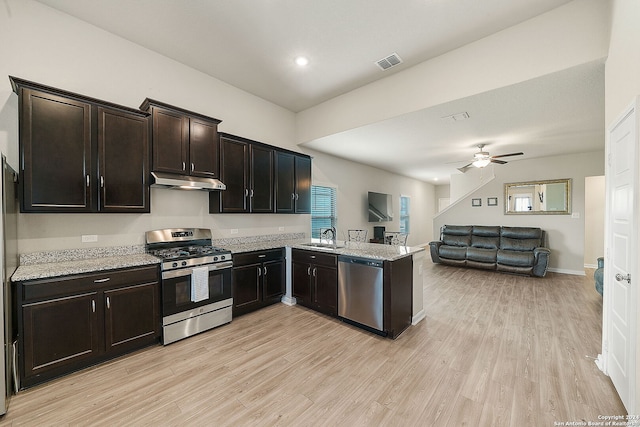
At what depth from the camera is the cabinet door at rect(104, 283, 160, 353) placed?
237 centimetres

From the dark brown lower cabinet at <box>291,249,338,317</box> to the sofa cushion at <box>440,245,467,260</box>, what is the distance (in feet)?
14.7

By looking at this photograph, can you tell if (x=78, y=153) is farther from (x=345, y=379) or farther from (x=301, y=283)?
(x=345, y=379)

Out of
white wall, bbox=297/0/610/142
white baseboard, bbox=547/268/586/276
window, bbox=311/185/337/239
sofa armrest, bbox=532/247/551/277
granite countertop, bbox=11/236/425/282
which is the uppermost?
white wall, bbox=297/0/610/142

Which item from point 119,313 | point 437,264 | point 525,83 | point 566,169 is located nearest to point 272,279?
point 119,313

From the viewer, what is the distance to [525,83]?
2.67 m

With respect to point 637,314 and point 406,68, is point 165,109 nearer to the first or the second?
point 406,68

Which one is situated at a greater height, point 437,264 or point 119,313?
point 119,313

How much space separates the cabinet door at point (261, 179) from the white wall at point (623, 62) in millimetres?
3738

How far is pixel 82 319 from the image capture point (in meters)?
2.23

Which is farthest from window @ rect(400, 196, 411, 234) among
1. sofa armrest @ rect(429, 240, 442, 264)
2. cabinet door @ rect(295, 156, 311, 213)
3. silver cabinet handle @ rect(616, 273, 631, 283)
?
silver cabinet handle @ rect(616, 273, 631, 283)

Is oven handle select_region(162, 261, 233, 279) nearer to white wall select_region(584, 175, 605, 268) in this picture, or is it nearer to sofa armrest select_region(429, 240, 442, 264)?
sofa armrest select_region(429, 240, 442, 264)

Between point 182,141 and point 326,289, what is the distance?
8.62 feet

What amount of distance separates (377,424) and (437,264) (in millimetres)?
5935

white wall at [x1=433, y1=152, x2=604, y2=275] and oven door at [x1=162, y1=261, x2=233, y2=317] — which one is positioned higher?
white wall at [x1=433, y1=152, x2=604, y2=275]
